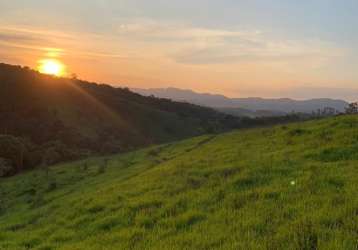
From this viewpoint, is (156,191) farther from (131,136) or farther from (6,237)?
(131,136)

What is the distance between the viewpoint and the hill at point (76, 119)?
368ft

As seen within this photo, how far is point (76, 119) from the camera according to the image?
449ft

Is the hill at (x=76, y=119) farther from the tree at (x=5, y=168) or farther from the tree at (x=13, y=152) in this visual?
the tree at (x=5, y=168)

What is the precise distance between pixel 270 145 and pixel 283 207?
44.5ft

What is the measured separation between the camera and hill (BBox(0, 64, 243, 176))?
11223cm

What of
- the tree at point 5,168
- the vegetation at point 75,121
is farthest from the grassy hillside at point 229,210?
the vegetation at point 75,121

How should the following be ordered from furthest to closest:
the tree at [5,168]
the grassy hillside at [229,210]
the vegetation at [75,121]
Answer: the vegetation at [75,121] → the tree at [5,168] → the grassy hillside at [229,210]

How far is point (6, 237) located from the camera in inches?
619

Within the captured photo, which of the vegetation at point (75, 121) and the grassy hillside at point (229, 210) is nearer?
the grassy hillside at point (229, 210)

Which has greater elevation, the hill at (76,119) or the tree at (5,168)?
the hill at (76,119)

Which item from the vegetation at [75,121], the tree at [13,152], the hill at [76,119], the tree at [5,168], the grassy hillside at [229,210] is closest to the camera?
the grassy hillside at [229,210]

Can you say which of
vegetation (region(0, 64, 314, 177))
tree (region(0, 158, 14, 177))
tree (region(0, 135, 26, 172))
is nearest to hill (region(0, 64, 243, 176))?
vegetation (region(0, 64, 314, 177))

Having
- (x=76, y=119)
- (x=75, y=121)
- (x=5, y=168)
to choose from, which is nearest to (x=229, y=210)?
(x=5, y=168)

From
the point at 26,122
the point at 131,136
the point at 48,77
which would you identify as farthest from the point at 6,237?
the point at 48,77
